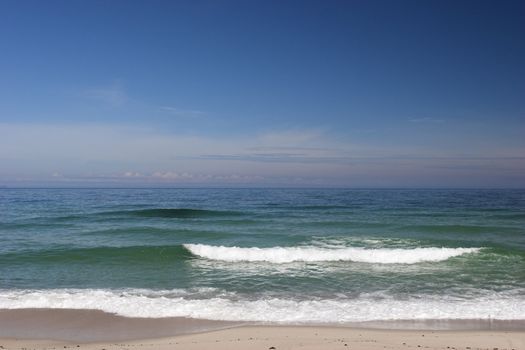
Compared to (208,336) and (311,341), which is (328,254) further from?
(208,336)

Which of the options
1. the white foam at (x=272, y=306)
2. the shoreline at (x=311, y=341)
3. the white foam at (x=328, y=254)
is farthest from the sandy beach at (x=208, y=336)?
the white foam at (x=328, y=254)

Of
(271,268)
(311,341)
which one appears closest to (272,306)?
(311,341)

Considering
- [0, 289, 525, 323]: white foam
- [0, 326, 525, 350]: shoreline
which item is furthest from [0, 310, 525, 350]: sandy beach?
[0, 289, 525, 323]: white foam

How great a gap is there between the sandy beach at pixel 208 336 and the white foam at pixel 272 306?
612 mm

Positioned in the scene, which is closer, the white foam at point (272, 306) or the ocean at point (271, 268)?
the white foam at point (272, 306)

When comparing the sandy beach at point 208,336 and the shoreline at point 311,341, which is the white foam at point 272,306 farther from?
the shoreline at point 311,341

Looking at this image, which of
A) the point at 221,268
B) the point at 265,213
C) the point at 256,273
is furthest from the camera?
the point at 265,213

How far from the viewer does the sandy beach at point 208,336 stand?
24.0 ft

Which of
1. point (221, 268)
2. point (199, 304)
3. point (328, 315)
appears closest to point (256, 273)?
point (221, 268)

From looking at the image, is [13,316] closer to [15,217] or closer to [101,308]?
[101,308]

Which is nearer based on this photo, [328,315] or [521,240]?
[328,315]

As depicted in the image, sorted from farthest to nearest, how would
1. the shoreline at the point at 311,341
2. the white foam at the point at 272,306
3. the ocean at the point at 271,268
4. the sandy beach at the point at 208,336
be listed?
the ocean at the point at 271,268 < the white foam at the point at 272,306 < the sandy beach at the point at 208,336 < the shoreline at the point at 311,341

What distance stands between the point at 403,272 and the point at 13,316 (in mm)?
12213

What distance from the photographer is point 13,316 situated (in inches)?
382
